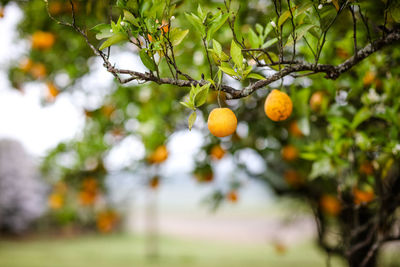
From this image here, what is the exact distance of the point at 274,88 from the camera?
4.89ft

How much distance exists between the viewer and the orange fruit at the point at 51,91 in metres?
2.86

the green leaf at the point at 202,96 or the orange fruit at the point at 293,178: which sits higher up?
the green leaf at the point at 202,96

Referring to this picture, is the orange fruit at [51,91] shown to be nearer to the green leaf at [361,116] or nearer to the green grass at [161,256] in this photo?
the green leaf at [361,116]

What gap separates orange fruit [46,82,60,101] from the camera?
9.37 feet

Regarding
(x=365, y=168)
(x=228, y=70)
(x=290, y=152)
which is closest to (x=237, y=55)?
(x=228, y=70)

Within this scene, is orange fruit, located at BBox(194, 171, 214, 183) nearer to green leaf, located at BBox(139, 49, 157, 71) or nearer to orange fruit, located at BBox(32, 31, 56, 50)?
orange fruit, located at BBox(32, 31, 56, 50)

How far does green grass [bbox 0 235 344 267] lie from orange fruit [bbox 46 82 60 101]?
172 inches

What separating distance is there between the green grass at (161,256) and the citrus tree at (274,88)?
3.59 meters

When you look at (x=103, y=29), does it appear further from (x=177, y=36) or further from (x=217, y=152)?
(x=217, y=152)

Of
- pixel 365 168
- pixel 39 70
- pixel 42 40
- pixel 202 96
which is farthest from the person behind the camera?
pixel 39 70

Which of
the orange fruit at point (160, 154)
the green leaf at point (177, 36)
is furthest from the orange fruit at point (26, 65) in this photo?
the green leaf at point (177, 36)

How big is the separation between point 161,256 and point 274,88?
22.9 ft

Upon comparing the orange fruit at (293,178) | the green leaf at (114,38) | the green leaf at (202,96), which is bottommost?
the orange fruit at (293,178)

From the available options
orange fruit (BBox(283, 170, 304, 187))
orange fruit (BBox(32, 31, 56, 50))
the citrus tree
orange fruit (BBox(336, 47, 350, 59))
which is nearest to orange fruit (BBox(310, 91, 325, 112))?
the citrus tree
